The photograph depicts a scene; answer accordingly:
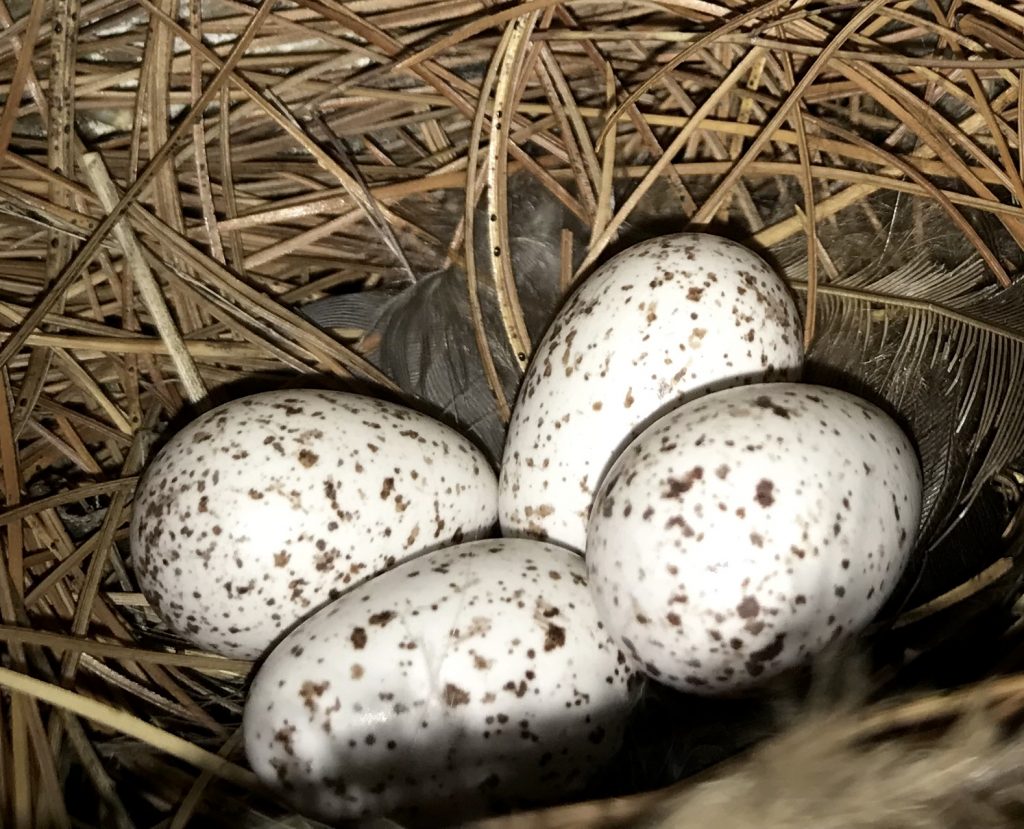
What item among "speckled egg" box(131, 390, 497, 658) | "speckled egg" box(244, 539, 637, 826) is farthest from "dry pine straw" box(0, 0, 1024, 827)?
"speckled egg" box(244, 539, 637, 826)

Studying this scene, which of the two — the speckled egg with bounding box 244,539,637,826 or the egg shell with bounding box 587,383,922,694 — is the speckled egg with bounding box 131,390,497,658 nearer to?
the speckled egg with bounding box 244,539,637,826

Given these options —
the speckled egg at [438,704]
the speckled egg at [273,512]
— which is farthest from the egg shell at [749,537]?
the speckled egg at [273,512]

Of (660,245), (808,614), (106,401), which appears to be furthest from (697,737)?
(106,401)

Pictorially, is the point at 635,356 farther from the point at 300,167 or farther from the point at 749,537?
the point at 300,167

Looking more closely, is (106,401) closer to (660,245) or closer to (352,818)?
(352,818)

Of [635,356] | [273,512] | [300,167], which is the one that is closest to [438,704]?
[273,512]

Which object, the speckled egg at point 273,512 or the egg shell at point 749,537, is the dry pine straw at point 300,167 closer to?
the speckled egg at point 273,512
